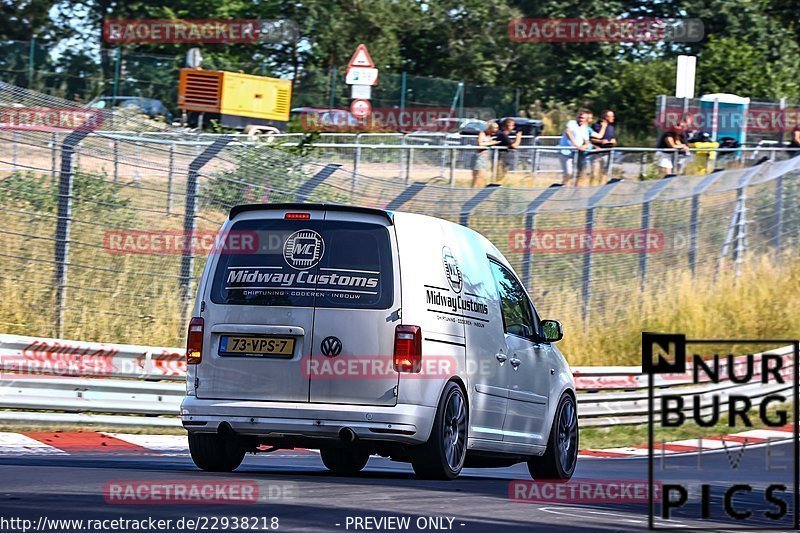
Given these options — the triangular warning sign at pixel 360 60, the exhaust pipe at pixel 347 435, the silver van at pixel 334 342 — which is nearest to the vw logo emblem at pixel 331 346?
the silver van at pixel 334 342

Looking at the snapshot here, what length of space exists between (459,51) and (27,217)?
49.9m

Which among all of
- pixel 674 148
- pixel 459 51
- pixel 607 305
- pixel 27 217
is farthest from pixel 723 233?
pixel 459 51

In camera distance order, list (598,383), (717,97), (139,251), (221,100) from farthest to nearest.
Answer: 1. (221,100)
2. (717,97)
3. (598,383)
4. (139,251)

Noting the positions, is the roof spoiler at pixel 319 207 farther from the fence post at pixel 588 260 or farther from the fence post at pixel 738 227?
the fence post at pixel 738 227

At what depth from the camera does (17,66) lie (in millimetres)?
46750

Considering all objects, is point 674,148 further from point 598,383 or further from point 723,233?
point 598,383

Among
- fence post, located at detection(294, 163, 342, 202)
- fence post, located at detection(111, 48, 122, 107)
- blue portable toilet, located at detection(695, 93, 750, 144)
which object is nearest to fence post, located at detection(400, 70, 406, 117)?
fence post, located at detection(111, 48, 122, 107)

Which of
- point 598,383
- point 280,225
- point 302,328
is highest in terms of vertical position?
point 280,225

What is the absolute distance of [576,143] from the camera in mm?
25438

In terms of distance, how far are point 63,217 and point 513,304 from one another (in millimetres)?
5602

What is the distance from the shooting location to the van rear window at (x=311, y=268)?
952 cm

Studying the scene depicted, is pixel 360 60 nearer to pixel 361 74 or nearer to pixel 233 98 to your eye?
pixel 361 74

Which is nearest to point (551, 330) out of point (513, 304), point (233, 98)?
point (513, 304)

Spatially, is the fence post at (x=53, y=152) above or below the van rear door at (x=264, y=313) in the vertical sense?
above
